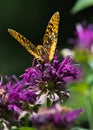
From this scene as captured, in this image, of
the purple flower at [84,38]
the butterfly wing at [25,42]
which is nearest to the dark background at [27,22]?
the purple flower at [84,38]

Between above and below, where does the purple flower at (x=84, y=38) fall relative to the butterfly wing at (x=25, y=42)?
above

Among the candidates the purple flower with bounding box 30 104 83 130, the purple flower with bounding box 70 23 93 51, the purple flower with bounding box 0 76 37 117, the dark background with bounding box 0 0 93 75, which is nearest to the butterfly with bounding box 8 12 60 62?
the purple flower with bounding box 0 76 37 117

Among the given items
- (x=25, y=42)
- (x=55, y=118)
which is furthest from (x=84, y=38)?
(x=55, y=118)

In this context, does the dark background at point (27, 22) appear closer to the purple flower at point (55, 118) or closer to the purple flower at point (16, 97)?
the purple flower at point (16, 97)

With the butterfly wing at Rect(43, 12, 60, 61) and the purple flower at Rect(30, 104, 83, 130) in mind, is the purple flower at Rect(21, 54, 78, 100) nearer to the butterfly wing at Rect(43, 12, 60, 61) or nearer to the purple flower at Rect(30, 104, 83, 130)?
the butterfly wing at Rect(43, 12, 60, 61)

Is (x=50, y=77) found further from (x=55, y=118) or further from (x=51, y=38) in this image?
(x=55, y=118)

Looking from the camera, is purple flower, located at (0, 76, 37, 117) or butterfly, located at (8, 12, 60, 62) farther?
butterfly, located at (8, 12, 60, 62)
